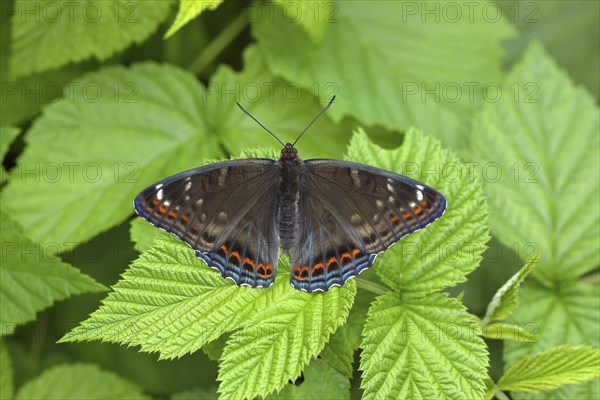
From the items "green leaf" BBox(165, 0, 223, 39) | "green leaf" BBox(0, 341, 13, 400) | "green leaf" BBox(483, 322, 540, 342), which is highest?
"green leaf" BBox(165, 0, 223, 39)

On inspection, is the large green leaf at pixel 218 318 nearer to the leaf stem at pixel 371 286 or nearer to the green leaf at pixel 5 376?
the leaf stem at pixel 371 286

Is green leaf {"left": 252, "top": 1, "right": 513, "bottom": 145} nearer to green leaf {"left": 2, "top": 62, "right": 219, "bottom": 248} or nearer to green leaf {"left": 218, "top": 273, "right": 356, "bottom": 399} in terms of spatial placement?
green leaf {"left": 2, "top": 62, "right": 219, "bottom": 248}

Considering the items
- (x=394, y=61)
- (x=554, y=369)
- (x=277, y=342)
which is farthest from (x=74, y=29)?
(x=554, y=369)

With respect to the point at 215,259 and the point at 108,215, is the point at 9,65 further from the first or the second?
the point at 215,259

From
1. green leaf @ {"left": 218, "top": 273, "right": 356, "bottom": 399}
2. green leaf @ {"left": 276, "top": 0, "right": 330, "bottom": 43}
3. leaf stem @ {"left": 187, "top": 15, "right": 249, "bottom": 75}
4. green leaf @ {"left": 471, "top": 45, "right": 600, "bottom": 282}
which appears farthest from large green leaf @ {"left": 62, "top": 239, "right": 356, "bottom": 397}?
leaf stem @ {"left": 187, "top": 15, "right": 249, "bottom": 75}

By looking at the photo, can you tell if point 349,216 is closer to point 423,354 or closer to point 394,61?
point 423,354

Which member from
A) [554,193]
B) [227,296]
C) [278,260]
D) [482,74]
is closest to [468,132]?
[482,74]
